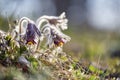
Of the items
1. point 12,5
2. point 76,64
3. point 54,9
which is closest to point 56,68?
point 76,64

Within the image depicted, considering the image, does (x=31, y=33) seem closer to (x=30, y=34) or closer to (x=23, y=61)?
(x=30, y=34)

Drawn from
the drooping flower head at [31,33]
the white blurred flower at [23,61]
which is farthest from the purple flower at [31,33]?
the white blurred flower at [23,61]

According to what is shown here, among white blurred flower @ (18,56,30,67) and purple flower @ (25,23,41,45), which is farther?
purple flower @ (25,23,41,45)

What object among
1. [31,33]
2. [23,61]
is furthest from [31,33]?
[23,61]

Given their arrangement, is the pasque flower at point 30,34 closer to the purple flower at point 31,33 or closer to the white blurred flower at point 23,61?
the purple flower at point 31,33

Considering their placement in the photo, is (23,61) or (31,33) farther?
(31,33)

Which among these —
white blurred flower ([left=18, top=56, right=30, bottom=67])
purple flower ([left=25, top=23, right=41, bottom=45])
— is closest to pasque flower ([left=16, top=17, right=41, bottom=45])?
purple flower ([left=25, top=23, right=41, bottom=45])

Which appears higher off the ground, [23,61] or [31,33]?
[31,33]

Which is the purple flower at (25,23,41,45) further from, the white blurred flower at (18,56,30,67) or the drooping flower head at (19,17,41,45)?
the white blurred flower at (18,56,30,67)
